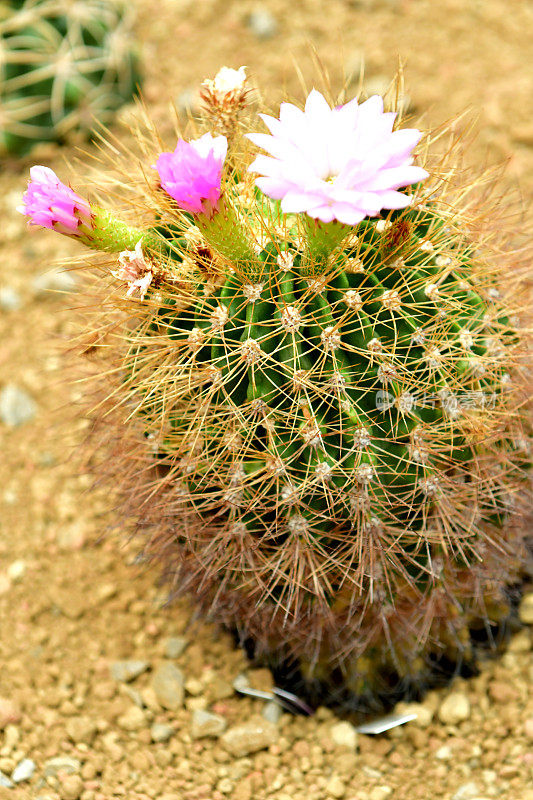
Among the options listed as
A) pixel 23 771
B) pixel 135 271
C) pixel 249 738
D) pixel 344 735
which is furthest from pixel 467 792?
pixel 135 271

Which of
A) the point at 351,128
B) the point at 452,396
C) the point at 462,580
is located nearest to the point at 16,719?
the point at 462,580

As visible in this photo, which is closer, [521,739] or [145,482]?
[145,482]

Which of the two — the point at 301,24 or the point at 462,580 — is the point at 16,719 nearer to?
the point at 462,580

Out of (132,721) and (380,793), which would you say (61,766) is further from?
(380,793)

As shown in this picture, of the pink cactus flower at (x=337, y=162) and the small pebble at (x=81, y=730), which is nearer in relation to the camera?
the pink cactus flower at (x=337, y=162)

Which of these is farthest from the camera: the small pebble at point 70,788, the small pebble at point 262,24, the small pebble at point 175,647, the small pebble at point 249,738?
the small pebble at point 262,24

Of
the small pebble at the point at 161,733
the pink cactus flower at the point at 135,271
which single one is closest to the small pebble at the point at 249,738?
the small pebble at the point at 161,733

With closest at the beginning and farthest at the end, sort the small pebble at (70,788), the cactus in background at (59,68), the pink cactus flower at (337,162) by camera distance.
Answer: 1. the pink cactus flower at (337,162)
2. the small pebble at (70,788)
3. the cactus in background at (59,68)

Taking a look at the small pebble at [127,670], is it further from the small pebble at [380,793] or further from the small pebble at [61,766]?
the small pebble at [380,793]
